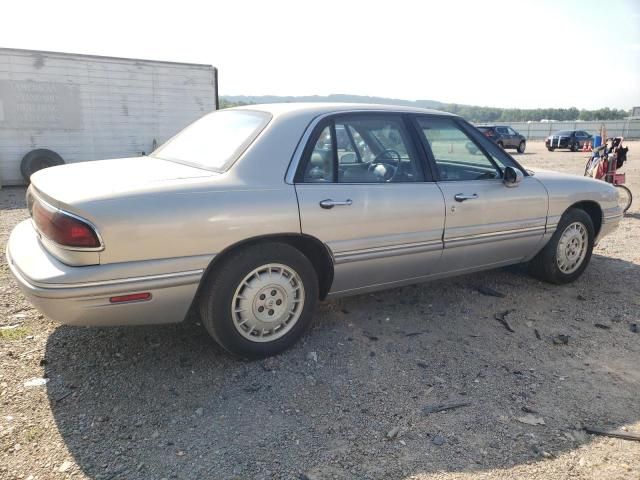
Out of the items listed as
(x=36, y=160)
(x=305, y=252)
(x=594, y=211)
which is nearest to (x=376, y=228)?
(x=305, y=252)

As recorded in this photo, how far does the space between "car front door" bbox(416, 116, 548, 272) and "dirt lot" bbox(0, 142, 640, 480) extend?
0.53m

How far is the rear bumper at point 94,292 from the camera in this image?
2.54m

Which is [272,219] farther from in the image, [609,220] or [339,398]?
[609,220]

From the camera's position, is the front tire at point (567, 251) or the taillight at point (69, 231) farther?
the front tire at point (567, 251)

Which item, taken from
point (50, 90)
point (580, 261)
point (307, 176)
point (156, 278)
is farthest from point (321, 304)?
point (50, 90)

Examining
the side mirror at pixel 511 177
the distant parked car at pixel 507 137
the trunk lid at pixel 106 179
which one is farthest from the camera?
the distant parked car at pixel 507 137

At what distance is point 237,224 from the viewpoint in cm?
288

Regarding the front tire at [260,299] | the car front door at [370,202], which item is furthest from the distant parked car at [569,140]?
the front tire at [260,299]

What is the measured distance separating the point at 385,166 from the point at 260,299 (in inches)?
53.0

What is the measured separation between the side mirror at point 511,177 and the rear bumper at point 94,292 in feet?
8.46

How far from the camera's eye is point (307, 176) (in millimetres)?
3182

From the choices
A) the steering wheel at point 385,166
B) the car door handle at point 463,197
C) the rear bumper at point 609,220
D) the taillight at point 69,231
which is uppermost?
the steering wheel at point 385,166

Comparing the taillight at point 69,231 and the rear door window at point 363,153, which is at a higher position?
the rear door window at point 363,153

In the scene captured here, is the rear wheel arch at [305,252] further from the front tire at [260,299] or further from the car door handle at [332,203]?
the car door handle at [332,203]
